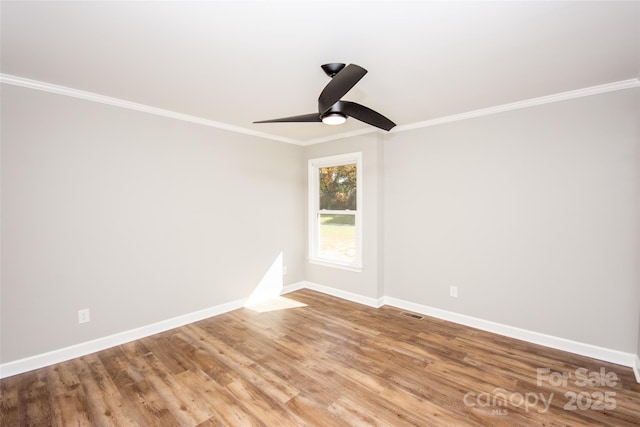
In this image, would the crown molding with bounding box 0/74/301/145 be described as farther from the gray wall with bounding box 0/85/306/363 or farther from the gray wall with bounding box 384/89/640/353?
the gray wall with bounding box 384/89/640/353

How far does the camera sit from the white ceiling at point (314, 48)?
5.43 feet

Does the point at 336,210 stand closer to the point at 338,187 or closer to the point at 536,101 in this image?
the point at 338,187

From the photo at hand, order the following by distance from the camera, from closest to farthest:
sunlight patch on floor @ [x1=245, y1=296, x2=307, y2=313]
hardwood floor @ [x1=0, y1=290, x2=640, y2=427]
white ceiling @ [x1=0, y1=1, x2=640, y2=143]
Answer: white ceiling @ [x1=0, y1=1, x2=640, y2=143], hardwood floor @ [x1=0, y1=290, x2=640, y2=427], sunlight patch on floor @ [x1=245, y1=296, x2=307, y2=313]

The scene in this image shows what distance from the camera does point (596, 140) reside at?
8.95ft

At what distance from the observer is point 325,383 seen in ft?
7.89

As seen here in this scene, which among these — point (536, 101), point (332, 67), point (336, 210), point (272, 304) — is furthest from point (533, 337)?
point (332, 67)

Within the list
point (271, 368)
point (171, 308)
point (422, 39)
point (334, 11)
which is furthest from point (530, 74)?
point (171, 308)

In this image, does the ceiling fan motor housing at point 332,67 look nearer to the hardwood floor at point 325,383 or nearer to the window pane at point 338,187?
the window pane at point 338,187

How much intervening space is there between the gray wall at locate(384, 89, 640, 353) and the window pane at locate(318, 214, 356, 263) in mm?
775

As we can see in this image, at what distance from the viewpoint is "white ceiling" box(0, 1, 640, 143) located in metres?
1.66

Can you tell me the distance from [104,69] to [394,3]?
7.29 ft

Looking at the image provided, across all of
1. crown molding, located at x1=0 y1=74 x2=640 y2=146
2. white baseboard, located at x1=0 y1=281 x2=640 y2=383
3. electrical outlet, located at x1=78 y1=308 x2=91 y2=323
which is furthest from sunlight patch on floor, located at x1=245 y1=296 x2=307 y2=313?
crown molding, located at x1=0 y1=74 x2=640 y2=146

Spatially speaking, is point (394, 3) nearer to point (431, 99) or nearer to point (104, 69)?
point (431, 99)

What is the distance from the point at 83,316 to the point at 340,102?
3089mm
